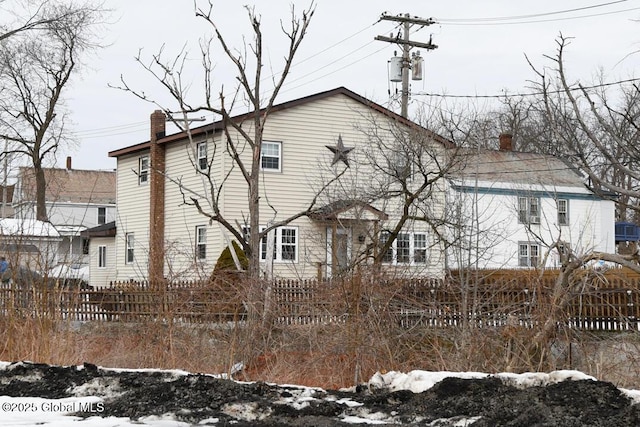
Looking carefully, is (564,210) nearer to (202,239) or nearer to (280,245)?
(280,245)

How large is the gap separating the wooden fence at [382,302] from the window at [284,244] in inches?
464

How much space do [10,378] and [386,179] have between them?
1476 cm

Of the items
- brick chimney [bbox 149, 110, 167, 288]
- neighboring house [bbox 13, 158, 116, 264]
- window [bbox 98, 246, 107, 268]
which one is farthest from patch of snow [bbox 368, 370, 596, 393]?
neighboring house [bbox 13, 158, 116, 264]

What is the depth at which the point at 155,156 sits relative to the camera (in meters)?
29.0

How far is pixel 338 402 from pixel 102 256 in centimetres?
2728

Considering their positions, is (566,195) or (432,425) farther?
(566,195)

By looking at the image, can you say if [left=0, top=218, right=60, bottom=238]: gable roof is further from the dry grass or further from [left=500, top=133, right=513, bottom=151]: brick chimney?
[left=500, top=133, right=513, bottom=151]: brick chimney

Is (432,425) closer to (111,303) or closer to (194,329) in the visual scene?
(194,329)

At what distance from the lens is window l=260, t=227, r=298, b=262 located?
85.2 ft

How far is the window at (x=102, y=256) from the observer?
33.6m

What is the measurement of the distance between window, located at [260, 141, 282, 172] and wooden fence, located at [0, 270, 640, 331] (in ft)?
42.2

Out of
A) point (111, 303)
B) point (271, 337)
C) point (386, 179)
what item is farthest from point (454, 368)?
point (386, 179)

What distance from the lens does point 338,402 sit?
8141 mm

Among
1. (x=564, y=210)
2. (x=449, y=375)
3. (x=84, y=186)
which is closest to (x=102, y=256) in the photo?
(x=564, y=210)
